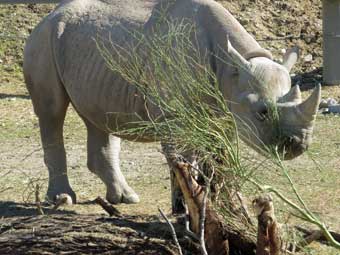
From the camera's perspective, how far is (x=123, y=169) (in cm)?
991

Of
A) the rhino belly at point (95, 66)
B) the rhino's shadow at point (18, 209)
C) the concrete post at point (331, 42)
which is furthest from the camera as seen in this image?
the concrete post at point (331, 42)

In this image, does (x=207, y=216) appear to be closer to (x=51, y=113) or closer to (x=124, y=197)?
(x=124, y=197)

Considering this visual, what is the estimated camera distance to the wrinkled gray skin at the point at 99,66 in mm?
7547

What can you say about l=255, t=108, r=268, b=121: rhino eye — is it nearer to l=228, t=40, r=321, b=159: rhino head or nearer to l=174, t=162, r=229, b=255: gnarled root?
l=228, t=40, r=321, b=159: rhino head

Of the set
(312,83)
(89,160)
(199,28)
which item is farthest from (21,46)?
(199,28)

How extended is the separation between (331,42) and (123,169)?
196 inches

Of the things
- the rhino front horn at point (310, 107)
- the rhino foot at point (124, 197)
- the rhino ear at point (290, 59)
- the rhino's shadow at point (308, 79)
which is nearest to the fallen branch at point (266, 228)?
the rhino front horn at point (310, 107)

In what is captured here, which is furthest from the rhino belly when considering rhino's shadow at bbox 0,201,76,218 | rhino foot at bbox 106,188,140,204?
rhino's shadow at bbox 0,201,76,218

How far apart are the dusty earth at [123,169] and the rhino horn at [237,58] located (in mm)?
709

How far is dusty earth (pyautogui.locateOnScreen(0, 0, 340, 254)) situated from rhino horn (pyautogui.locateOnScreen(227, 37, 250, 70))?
2.33 feet

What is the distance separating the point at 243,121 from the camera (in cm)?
685

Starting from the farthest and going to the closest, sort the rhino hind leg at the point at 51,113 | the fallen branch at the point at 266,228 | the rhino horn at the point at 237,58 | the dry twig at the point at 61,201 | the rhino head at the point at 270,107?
1. the rhino hind leg at the point at 51,113
2. the rhino horn at the point at 237,58
3. the dry twig at the point at 61,201
4. the rhino head at the point at 270,107
5. the fallen branch at the point at 266,228

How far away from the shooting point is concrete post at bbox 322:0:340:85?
1388 centimetres

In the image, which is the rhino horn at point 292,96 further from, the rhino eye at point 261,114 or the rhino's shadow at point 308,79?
the rhino's shadow at point 308,79
